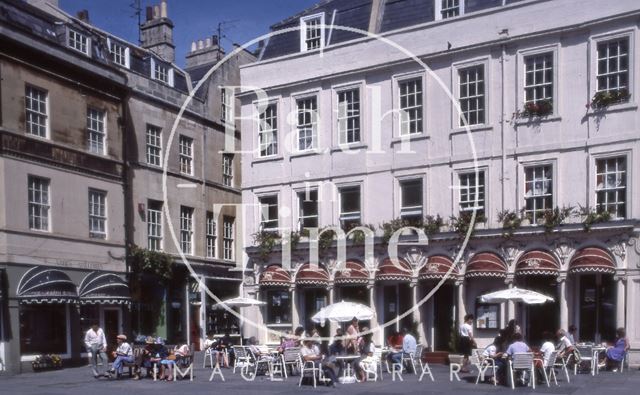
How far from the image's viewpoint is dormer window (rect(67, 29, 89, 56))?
87.7 feet

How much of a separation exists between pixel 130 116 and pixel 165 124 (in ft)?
7.39

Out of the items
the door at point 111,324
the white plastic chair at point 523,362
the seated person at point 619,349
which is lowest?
the door at point 111,324

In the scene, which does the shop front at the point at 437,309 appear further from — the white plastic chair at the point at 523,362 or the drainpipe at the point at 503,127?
the white plastic chair at the point at 523,362

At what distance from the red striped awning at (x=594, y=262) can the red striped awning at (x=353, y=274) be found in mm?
6894

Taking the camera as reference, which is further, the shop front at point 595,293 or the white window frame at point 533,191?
the white window frame at point 533,191

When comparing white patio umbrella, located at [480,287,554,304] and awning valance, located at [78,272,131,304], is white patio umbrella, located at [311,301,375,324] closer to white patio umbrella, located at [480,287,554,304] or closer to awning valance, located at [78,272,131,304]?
white patio umbrella, located at [480,287,554,304]

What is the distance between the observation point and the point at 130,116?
29797mm

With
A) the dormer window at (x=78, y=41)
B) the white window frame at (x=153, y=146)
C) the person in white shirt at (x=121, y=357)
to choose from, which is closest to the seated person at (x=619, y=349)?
the person in white shirt at (x=121, y=357)

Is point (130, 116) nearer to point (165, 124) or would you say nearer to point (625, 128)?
point (165, 124)

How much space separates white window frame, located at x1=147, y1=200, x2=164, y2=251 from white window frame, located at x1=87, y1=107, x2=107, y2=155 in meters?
3.97

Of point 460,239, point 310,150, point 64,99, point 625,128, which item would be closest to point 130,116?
point 64,99

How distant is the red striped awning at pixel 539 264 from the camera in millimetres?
21828

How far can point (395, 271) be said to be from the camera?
24.4 metres

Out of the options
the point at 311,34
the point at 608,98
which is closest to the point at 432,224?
the point at 608,98
